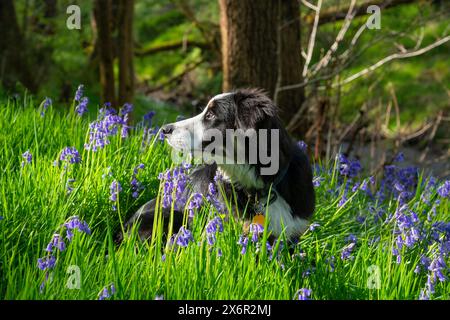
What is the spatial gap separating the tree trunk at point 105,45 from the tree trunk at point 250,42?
202cm

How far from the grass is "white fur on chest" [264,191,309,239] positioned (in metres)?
0.09

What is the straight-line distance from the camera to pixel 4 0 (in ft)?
28.7

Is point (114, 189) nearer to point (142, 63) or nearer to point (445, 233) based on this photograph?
point (445, 233)

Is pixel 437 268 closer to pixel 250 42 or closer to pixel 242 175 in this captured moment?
pixel 242 175

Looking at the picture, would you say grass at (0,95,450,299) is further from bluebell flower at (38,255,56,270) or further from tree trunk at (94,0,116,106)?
tree trunk at (94,0,116,106)

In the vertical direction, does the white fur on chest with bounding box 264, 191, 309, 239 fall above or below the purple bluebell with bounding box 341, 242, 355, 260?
above

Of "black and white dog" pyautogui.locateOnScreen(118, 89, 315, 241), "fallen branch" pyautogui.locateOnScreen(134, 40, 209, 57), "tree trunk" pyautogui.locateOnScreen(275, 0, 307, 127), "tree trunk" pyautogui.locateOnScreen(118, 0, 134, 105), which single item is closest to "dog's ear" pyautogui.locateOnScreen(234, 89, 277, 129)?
"black and white dog" pyautogui.locateOnScreen(118, 89, 315, 241)

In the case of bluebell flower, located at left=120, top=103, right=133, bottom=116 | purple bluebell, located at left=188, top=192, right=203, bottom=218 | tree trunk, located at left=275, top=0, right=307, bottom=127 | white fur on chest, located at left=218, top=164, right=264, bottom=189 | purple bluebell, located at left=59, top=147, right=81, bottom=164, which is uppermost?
tree trunk, located at left=275, top=0, right=307, bottom=127

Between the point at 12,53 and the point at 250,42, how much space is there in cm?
405

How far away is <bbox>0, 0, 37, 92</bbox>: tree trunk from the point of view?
347 inches

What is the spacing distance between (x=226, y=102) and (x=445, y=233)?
5.06 feet

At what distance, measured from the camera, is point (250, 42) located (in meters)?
6.27

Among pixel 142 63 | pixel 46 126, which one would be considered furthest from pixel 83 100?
pixel 142 63

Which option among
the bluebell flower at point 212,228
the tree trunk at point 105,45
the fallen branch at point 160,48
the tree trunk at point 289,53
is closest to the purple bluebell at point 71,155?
the bluebell flower at point 212,228
